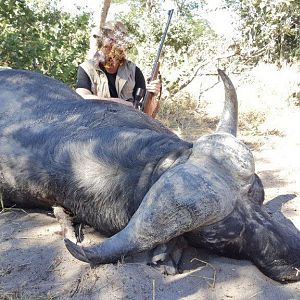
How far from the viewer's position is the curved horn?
2.93 metres

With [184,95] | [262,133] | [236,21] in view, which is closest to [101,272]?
[262,133]

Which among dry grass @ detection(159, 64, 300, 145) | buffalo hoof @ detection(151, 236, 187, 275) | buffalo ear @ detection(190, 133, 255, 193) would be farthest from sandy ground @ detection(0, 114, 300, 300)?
dry grass @ detection(159, 64, 300, 145)

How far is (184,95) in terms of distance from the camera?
9273mm

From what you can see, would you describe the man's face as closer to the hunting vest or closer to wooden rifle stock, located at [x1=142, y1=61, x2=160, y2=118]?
the hunting vest

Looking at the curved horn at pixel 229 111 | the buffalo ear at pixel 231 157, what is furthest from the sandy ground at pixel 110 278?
the curved horn at pixel 229 111

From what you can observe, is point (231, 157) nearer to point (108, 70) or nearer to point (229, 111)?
point (229, 111)

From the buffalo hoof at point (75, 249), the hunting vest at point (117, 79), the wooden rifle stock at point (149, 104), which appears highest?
the hunting vest at point (117, 79)

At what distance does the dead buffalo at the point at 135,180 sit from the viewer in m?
2.34

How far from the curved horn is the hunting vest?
7.77 feet

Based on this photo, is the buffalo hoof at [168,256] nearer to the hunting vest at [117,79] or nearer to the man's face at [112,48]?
the hunting vest at [117,79]

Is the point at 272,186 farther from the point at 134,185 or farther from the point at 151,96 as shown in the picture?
the point at 134,185

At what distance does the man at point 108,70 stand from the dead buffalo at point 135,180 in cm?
131

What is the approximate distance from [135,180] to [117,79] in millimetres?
2620

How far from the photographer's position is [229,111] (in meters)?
3.00
